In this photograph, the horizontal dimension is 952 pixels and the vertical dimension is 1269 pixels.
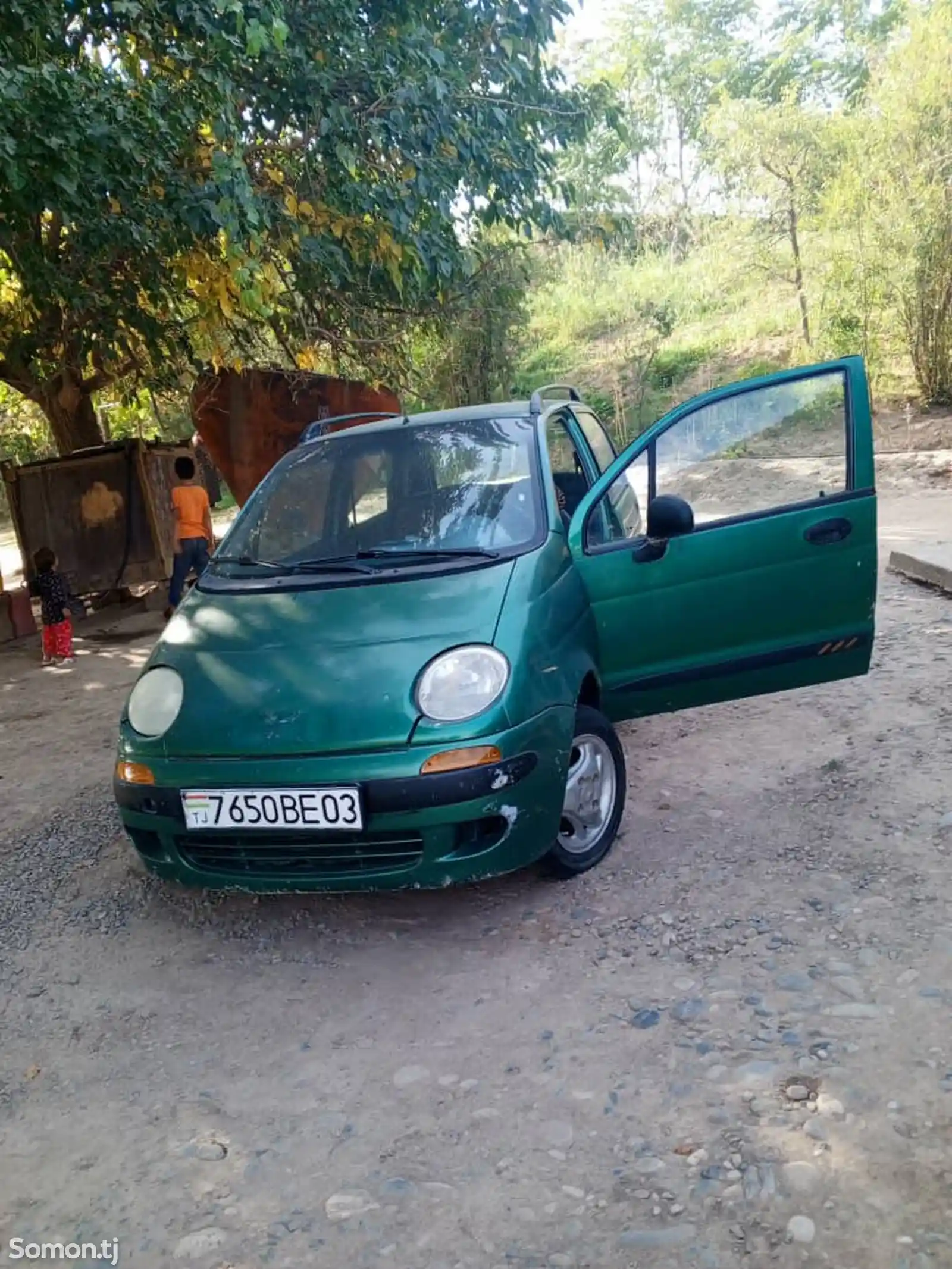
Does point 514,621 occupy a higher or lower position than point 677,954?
higher

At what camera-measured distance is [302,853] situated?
2.85 metres

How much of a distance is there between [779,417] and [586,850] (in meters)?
1.93

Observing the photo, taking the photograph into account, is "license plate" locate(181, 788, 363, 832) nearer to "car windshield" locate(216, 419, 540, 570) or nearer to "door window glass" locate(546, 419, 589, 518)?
"car windshield" locate(216, 419, 540, 570)

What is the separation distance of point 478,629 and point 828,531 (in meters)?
1.52

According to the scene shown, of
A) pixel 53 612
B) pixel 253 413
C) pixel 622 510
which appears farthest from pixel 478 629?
pixel 253 413

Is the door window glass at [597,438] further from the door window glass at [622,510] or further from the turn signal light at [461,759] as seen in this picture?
the turn signal light at [461,759]

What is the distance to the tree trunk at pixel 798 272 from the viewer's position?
17.2m

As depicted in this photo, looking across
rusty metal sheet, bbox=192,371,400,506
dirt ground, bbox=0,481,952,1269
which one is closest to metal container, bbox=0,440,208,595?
rusty metal sheet, bbox=192,371,400,506

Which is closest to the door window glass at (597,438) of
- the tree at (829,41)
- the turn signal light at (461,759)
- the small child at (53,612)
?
the turn signal light at (461,759)

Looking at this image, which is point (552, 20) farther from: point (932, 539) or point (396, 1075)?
point (396, 1075)

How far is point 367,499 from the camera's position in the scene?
3.94m

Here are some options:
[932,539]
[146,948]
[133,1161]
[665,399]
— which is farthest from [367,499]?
[665,399]

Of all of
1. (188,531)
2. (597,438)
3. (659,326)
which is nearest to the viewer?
(597,438)

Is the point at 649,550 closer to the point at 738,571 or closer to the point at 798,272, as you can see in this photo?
the point at 738,571
